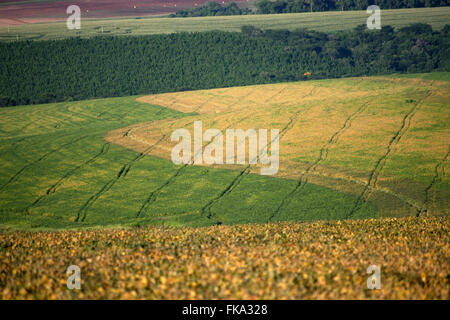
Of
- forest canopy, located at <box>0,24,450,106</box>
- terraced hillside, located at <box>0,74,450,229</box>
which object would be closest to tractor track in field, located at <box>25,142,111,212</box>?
terraced hillside, located at <box>0,74,450,229</box>

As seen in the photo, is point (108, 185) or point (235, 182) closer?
point (235, 182)

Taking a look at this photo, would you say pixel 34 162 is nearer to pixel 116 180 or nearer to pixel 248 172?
pixel 116 180

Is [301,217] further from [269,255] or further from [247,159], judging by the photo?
[269,255]

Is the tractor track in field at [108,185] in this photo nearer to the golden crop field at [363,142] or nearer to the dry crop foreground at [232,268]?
the golden crop field at [363,142]

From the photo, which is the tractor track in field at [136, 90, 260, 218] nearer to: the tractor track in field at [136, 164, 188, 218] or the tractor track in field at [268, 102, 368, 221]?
the tractor track in field at [136, 164, 188, 218]
